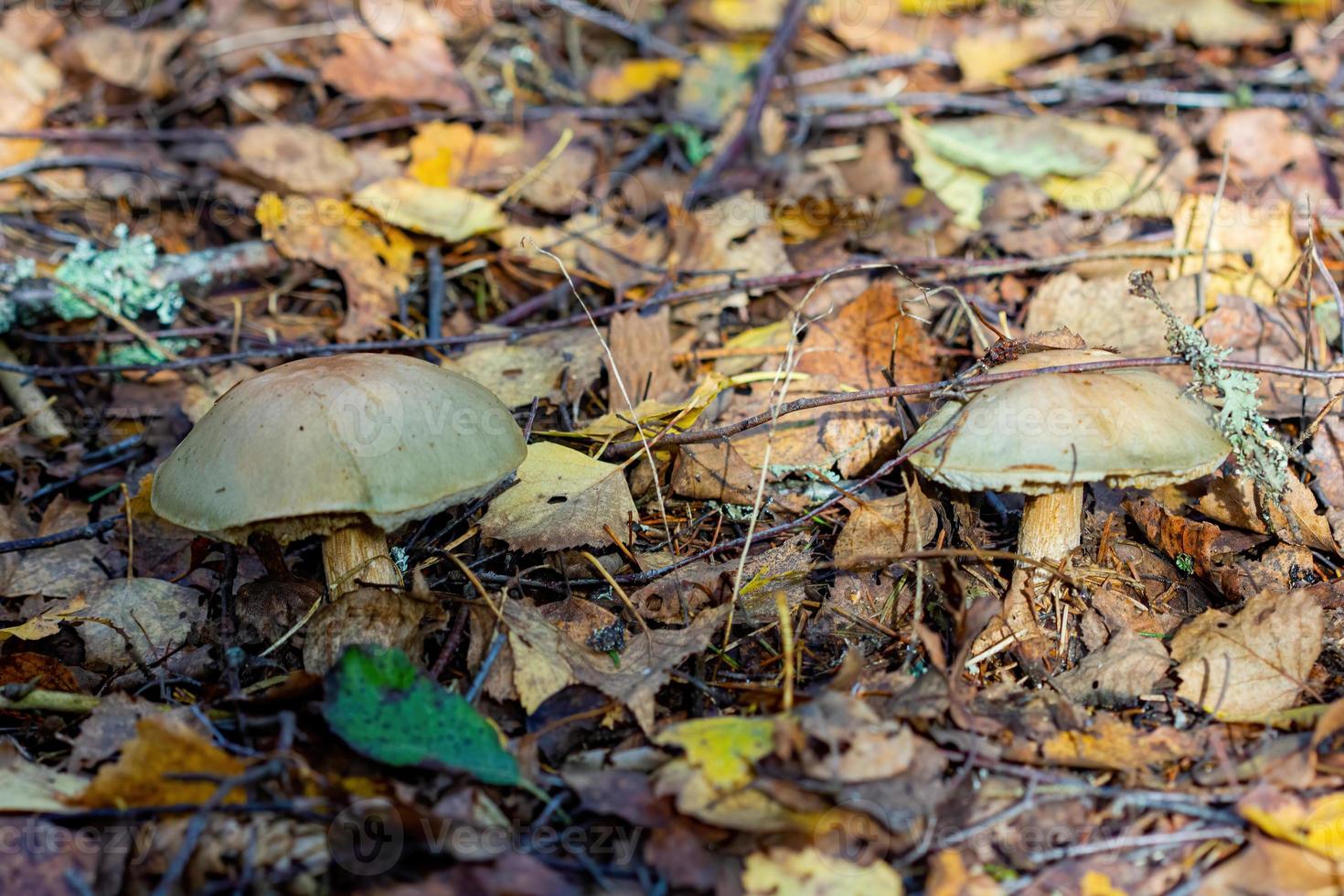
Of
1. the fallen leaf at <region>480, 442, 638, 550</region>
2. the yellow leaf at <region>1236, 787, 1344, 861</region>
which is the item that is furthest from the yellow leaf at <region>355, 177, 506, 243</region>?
the yellow leaf at <region>1236, 787, 1344, 861</region>

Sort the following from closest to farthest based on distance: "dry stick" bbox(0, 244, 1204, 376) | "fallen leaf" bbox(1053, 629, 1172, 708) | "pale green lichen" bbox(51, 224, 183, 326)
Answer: "fallen leaf" bbox(1053, 629, 1172, 708) → "dry stick" bbox(0, 244, 1204, 376) → "pale green lichen" bbox(51, 224, 183, 326)

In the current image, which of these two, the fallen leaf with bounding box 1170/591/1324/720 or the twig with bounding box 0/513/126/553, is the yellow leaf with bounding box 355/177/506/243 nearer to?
the twig with bounding box 0/513/126/553

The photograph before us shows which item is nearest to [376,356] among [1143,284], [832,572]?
[832,572]

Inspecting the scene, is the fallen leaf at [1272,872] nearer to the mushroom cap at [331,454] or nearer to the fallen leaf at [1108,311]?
the mushroom cap at [331,454]

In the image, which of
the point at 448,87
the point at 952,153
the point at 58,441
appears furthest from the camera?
the point at 448,87

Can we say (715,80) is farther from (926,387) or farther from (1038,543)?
(1038,543)

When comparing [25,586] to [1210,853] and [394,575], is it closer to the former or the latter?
[394,575]
